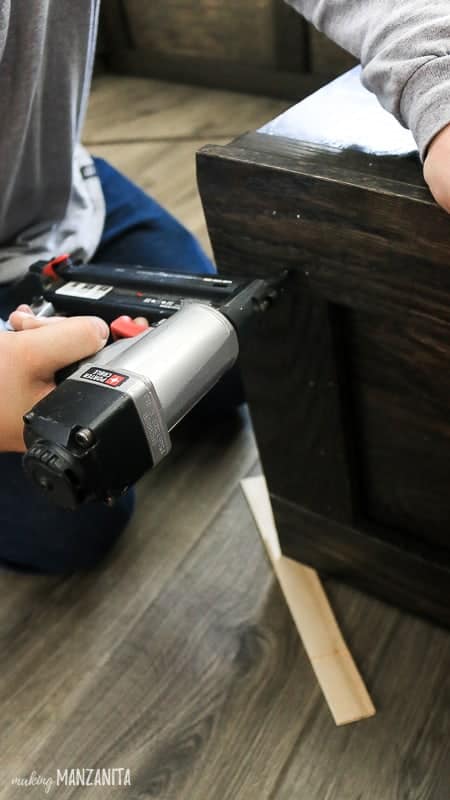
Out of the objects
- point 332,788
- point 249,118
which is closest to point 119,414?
point 332,788

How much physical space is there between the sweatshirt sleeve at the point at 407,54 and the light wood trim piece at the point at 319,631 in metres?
0.50

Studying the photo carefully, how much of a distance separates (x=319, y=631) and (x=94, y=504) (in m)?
0.28

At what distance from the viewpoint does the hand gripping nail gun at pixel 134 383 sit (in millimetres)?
437

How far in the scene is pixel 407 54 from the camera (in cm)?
52

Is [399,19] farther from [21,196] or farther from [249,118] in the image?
[249,118]

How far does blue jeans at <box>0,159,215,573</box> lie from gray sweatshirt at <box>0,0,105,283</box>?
0.23 feet

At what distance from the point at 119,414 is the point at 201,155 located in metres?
0.24

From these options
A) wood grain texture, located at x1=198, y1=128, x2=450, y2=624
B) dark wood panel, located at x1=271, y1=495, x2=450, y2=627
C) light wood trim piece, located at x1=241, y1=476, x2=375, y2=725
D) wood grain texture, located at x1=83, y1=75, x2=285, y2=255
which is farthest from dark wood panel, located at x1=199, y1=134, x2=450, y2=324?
wood grain texture, located at x1=83, y1=75, x2=285, y2=255

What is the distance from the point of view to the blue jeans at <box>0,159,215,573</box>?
847 millimetres

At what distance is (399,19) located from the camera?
0.54 metres

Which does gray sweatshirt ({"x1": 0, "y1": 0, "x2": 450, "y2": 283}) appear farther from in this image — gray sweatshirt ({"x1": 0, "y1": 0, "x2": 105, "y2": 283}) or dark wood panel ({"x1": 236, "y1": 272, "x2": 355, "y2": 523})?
dark wood panel ({"x1": 236, "y1": 272, "x2": 355, "y2": 523})

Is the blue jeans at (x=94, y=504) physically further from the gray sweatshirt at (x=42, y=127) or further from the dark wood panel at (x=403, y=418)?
the dark wood panel at (x=403, y=418)

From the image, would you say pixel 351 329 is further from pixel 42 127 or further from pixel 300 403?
pixel 42 127

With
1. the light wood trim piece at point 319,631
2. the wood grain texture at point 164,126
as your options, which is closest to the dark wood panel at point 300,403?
the light wood trim piece at point 319,631
